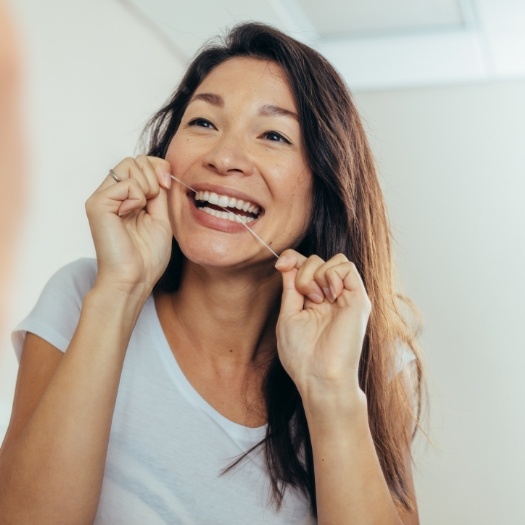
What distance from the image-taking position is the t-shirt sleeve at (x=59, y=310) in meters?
1.38

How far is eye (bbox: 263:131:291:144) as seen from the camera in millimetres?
1502

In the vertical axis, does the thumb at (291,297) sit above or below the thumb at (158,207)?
below

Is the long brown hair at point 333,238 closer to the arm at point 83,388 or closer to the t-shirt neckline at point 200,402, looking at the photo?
the t-shirt neckline at point 200,402

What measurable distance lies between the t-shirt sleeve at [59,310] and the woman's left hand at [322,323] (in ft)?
1.16

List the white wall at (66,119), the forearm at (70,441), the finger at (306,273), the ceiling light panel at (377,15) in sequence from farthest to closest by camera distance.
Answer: the ceiling light panel at (377,15) → the white wall at (66,119) → the finger at (306,273) → the forearm at (70,441)

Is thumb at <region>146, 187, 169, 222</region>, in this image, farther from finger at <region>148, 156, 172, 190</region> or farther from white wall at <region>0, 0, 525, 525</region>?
white wall at <region>0, 0, 525, 525</region>

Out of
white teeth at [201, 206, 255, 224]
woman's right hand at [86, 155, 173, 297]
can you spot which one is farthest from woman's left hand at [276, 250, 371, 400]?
woman's right hand at [86, 155, 173, 297]

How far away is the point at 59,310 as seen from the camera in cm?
141

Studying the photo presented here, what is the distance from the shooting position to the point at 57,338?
1.38 meters

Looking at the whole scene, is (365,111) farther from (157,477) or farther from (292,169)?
(157,477)

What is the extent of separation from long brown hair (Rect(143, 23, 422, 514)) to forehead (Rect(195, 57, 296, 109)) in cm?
2

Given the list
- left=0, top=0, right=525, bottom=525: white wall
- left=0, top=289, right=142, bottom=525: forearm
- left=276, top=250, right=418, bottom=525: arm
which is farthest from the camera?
left=0, top=0, right=525, bottom=525: white wall

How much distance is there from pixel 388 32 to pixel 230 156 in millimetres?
2191

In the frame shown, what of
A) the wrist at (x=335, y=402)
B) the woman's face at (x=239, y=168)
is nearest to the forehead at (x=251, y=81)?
the woman's face at (x=239, y=168)
